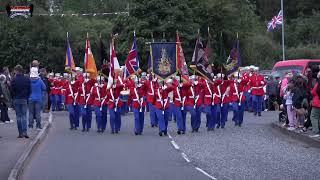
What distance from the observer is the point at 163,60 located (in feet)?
81.6

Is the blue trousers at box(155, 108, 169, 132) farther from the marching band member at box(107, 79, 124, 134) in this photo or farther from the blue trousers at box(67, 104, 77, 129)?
the blue trousers at box(67, 104, 77, 129)

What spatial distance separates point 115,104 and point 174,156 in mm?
7191

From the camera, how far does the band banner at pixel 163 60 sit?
2467 cm

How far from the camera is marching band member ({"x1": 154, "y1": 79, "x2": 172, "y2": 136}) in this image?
23.1 m

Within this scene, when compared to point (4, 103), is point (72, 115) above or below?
below

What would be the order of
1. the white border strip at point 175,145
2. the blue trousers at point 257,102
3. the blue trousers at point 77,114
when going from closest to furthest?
the white border strip at point 175,145, the blue trousers at point 77,114, the blue trousers at point 257,102

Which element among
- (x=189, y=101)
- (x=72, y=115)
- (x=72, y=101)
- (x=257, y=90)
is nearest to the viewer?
(x=189, y=101)

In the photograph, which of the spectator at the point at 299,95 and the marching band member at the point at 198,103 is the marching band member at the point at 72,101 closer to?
the marching band member at the point at 198,103

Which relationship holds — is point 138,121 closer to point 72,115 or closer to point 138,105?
point 138,105

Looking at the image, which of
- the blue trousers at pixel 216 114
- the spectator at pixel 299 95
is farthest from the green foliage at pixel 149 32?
the spectator at pixel 299 95

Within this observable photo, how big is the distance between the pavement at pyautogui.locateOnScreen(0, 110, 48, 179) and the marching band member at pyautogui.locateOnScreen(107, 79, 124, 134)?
8.07 feet

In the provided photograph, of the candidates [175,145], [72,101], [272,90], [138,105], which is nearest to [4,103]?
[72,101]

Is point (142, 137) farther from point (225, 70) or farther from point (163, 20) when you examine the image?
point (163, 20)

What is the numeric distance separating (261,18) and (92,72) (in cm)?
5942
